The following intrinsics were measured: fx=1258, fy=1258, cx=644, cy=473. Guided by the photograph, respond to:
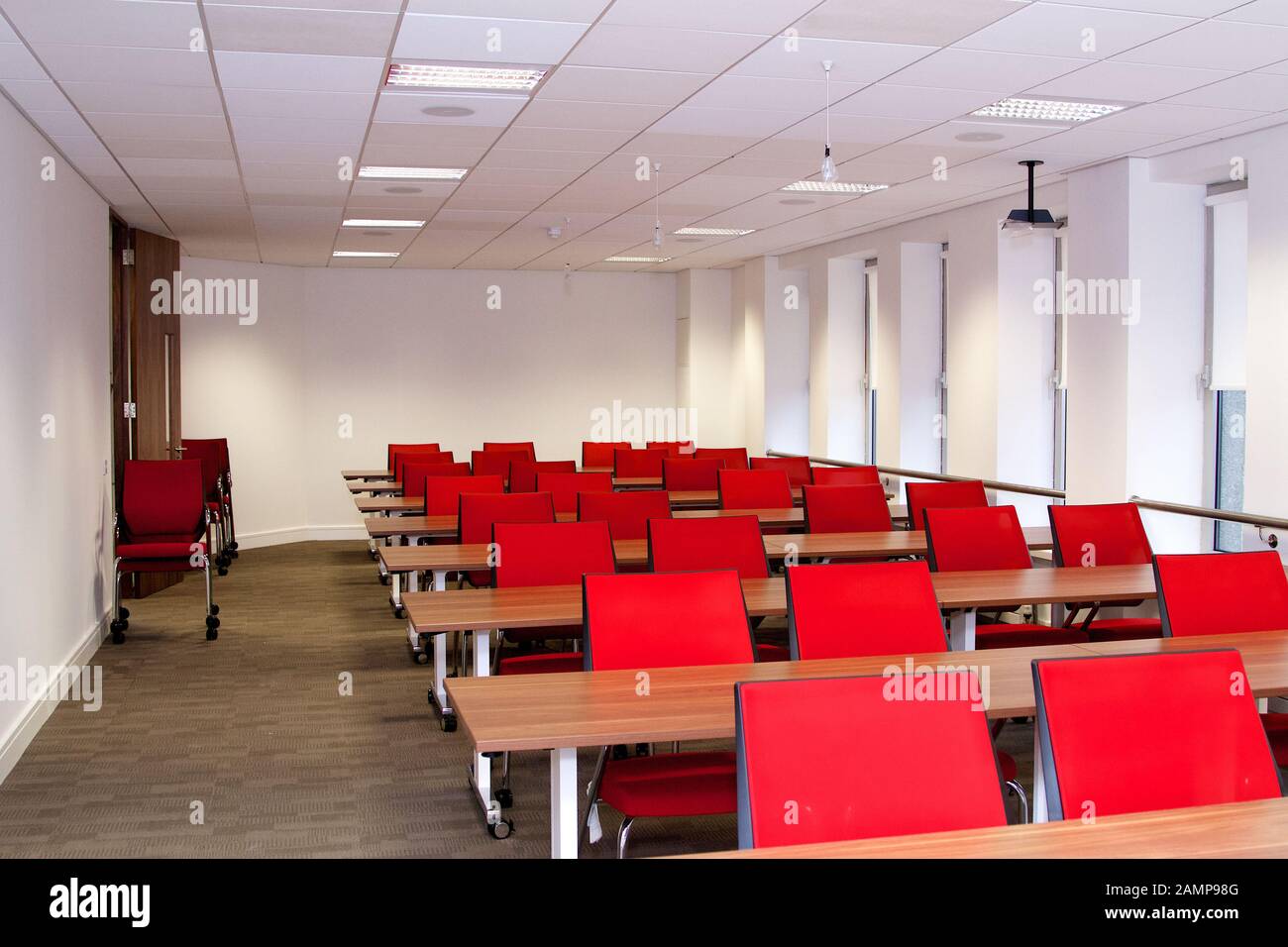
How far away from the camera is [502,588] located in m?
4.57

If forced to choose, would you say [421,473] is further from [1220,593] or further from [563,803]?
[563,803]

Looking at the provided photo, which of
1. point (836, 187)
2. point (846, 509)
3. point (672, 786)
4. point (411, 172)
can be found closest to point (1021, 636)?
point (846, 509)

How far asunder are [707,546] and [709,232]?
630cm

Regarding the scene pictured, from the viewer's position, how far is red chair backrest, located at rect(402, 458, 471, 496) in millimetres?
9109

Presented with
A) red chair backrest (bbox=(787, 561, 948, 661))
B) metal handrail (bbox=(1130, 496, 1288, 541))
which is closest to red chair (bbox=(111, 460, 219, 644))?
red chair backrest (bbox=(787, 561, 948, 661))

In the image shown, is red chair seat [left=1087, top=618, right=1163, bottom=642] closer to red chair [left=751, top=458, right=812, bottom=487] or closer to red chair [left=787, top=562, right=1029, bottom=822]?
red chair [left=787, top=562, right=1029, bottom=822]

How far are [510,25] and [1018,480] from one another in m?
5.87

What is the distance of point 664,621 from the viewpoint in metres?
3.53

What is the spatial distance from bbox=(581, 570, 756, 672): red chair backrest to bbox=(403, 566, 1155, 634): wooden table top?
48 centimetres

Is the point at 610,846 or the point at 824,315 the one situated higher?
the point at 824,315

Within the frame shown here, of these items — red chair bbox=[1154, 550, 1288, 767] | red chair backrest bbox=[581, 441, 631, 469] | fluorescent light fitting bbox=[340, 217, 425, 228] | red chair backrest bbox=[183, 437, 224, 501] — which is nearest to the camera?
red chair bbox=[1154, 550, 1288, 767]

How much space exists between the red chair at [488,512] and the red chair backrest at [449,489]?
3.99 ft
